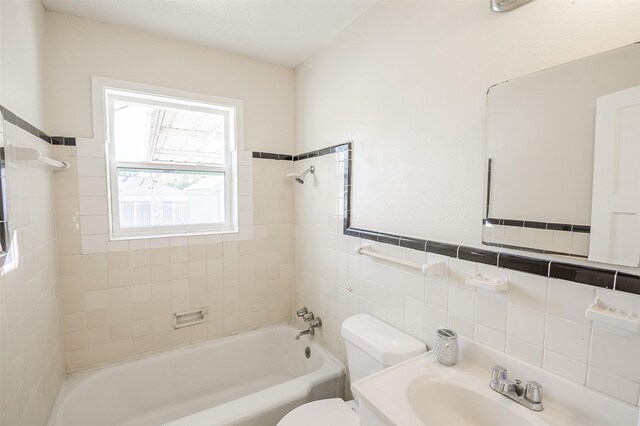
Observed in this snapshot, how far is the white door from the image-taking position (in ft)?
2.50

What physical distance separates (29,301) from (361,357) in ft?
4.82

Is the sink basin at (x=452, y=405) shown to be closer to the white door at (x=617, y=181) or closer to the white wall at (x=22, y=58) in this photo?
the white door at (x=617, y=181)

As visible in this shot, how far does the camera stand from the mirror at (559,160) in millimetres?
786

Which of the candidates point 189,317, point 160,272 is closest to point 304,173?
point 160,272

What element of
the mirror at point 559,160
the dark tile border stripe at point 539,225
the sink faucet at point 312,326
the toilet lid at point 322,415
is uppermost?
the mirror at point 559,160

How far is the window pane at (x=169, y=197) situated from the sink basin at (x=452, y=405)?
1.78 m

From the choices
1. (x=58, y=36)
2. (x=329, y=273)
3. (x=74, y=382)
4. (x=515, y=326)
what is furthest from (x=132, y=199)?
(x=515, y=326)

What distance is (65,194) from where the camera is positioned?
1690 mm

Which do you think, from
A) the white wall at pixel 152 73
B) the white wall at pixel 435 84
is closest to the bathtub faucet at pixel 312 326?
the white wall at pixel 435 84

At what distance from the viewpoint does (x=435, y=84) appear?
1.28 m

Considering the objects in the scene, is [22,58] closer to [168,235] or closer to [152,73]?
[152,73]

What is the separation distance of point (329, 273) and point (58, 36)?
213 cm

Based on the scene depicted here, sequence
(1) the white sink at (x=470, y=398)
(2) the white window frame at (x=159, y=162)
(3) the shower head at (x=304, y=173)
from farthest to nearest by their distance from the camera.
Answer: (3) the shower head at (x=304, y=173) < (2) the white window frame at (x=159, y=162) < (1) the white sink at (x=470, y=398)

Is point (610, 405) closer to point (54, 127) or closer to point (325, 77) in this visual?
point (325, 77)
